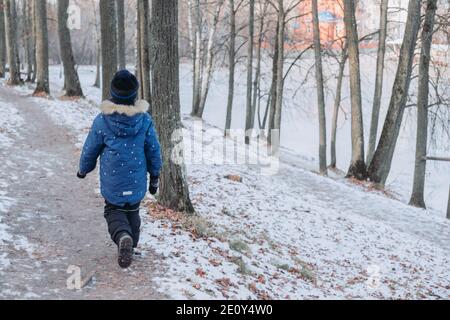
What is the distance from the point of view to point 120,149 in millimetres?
5289

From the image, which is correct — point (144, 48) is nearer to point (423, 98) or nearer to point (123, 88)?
point (123, 88)

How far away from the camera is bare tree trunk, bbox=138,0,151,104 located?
9672mm

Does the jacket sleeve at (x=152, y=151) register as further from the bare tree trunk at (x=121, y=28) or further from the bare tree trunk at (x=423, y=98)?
the bare tree trunk at (x=121, y=28)

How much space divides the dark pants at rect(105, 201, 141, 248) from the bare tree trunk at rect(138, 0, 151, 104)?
4.83 metres

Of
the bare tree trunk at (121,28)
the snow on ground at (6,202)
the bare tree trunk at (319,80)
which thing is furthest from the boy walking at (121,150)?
the bare tree trunk at (121,28)

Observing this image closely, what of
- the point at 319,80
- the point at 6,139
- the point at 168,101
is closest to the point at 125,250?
the point at 168,101

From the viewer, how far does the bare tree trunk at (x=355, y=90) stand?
53.2 feet

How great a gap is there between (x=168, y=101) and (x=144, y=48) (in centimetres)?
257

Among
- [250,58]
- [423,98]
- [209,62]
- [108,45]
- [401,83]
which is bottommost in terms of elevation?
[423,98]

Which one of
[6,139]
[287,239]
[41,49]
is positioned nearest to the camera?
[287,239]

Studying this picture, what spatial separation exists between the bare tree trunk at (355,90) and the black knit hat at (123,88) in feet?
40.3

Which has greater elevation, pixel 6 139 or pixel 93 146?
pixel 93 146

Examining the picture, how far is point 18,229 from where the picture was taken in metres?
6.21

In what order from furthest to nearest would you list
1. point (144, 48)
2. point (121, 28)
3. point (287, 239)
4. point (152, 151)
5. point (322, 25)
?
1. point (322, 25)
2. point (121, 28)
3. point (144, 48)
4. point (287, 239)
5. point (152, 151)
